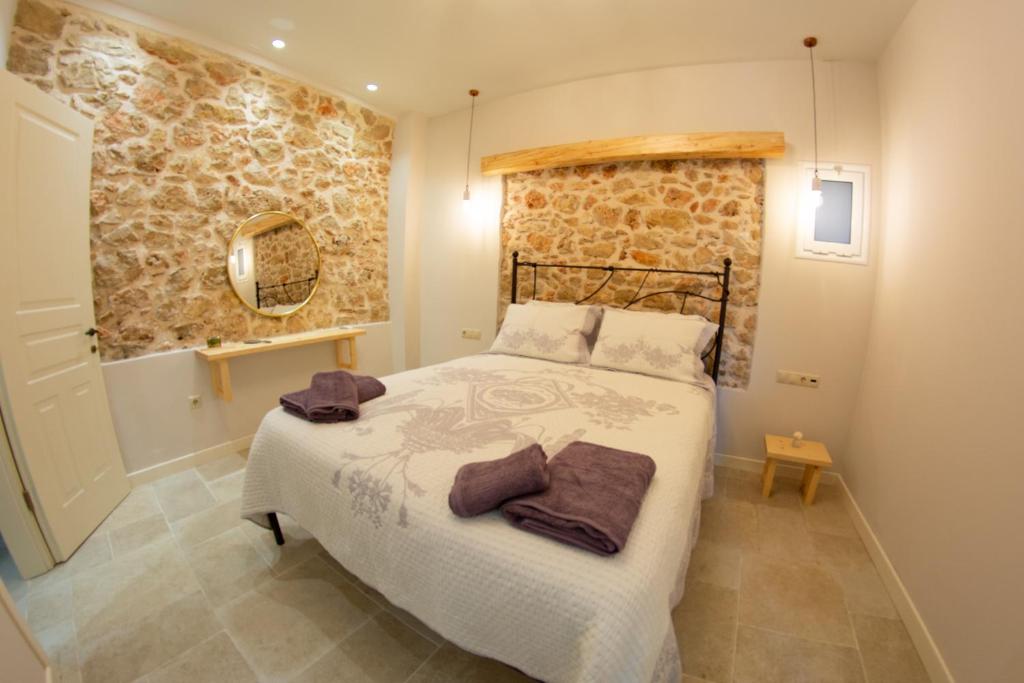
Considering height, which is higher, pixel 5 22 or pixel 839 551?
pixel 5 22

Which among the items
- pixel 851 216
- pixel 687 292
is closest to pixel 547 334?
pixel 687 292

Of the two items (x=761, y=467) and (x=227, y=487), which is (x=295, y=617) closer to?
(x=227, y=487)

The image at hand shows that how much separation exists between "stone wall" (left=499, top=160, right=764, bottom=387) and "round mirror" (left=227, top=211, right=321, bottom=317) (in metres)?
1.65

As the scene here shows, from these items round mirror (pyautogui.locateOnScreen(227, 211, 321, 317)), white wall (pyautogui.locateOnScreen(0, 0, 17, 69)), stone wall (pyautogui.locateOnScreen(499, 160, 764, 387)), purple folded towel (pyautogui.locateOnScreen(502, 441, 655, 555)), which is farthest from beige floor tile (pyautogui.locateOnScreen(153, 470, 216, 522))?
stone wall (pyautogui.locateOnScreen(499, 160, 764, 387))

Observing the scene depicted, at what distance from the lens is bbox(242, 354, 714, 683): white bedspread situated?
883mm

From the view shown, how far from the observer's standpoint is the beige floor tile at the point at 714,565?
1732mm

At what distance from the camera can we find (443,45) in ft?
8.23

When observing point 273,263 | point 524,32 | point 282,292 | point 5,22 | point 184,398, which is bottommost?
point 184,398

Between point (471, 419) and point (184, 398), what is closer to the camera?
point (471, 419)

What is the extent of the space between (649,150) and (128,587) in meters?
3.58

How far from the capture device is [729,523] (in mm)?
2137

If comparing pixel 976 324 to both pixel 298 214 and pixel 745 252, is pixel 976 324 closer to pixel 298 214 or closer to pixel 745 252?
pixel 745 252

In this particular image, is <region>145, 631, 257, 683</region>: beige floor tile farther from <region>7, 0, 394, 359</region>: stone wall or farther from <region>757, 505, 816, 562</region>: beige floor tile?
<region>757, 505, 816, 562</region>: beige floor tile

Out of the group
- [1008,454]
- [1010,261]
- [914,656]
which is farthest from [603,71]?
[914,656]
